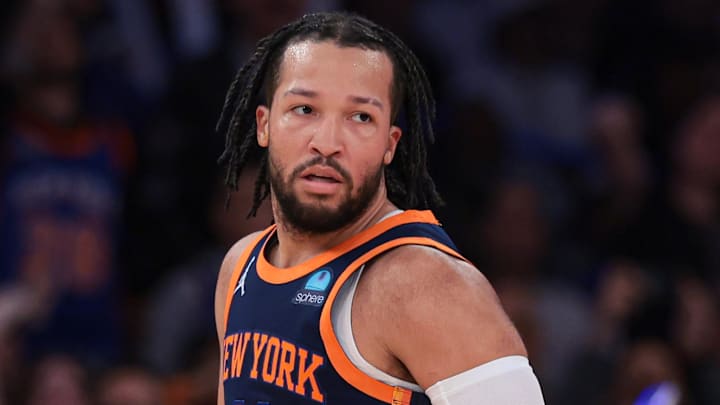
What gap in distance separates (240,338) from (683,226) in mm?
3761

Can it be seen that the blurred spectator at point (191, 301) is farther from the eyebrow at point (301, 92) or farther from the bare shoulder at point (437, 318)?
the bare shoulder at point (437, 318)

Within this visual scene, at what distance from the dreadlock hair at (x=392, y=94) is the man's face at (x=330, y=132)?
0.13ft

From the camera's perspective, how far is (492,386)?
2.50 m

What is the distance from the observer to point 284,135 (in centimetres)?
277

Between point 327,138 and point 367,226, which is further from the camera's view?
point 367,226

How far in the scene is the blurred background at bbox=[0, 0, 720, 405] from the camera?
18.2ft

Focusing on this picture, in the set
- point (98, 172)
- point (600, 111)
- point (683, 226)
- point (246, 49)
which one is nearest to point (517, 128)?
point (600, 111)

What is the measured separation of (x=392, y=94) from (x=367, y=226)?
29 cm

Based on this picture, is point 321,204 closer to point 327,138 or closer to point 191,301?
point 327,138

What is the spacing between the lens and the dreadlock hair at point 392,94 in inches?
111

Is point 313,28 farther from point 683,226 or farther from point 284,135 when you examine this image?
point 683,226

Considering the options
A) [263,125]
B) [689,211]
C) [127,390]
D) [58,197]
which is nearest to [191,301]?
[127,390]

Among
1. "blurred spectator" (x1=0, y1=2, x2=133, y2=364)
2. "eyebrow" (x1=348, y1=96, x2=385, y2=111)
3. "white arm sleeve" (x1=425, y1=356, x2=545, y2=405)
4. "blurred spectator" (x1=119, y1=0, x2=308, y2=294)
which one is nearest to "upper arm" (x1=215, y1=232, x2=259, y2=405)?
"eyebrow" (x1=348, y1=96, x2=385, y2=111)

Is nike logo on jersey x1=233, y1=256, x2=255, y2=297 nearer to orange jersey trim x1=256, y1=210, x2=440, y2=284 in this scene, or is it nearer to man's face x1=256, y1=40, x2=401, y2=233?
orange jersey trim x1=256, y1=210, x2=440, y2=284
